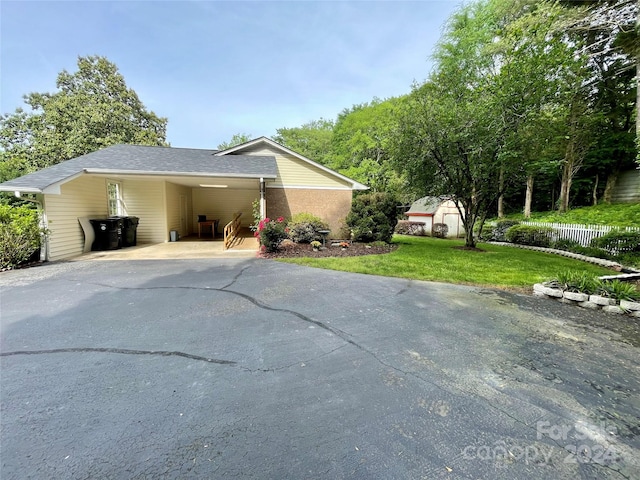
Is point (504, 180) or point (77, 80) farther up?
point (77, 80)

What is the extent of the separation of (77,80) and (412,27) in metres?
27.1

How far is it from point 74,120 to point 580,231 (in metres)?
32.7

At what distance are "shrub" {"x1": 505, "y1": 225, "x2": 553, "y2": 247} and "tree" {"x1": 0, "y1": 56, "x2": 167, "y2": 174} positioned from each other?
2827cm

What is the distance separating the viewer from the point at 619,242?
9312mm

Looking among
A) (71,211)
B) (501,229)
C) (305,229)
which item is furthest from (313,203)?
(501,229)

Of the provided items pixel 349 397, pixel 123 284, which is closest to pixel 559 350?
pixel 349 397

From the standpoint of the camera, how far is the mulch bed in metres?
9.27

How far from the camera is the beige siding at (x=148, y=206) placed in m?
11.7

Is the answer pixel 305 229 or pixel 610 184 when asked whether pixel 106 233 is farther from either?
pixel 610 184

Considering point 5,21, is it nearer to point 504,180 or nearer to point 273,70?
point 273,70

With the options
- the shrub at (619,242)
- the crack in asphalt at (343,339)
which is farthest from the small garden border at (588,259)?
the crack in asphalt at (343,339)

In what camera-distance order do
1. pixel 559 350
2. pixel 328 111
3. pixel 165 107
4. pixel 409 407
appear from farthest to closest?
pixel 328 111 < pixel 165 107 < pixel 559 350 < pixel 409 407

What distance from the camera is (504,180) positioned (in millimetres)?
11117

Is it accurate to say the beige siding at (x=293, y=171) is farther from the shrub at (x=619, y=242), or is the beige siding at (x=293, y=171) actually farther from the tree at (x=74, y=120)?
the tree at (x=74, y=120)
